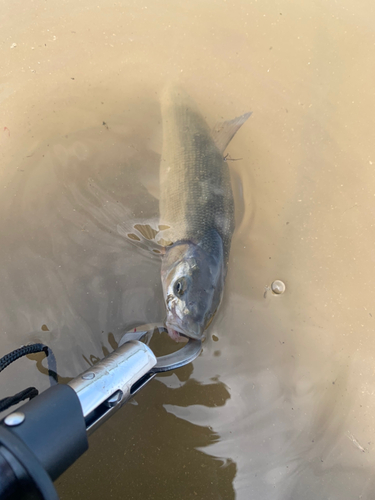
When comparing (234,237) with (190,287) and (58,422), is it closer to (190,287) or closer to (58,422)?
(190,287)

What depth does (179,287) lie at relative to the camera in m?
2.10

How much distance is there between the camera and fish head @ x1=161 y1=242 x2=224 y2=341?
1.99 m

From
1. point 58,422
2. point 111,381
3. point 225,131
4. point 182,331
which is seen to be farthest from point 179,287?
point 225,131

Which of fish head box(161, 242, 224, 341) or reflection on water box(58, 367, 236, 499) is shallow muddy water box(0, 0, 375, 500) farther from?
fish head box(161, 242, 224, 341)

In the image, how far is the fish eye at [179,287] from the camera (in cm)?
208

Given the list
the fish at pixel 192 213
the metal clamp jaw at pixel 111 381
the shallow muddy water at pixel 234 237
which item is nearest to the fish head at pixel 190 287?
the fish at pixel 192 213

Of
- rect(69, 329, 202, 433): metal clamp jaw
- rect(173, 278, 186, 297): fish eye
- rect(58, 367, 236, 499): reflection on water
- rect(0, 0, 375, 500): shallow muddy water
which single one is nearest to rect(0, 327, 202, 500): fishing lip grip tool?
rect(69, 329, 202, 433): metal clamp jaw

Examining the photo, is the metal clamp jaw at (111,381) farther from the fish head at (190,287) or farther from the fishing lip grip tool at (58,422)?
the fish head at (190,287)

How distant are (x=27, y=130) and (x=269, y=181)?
2.19 metres

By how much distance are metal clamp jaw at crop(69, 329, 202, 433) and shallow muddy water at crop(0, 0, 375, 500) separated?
0.92 meters

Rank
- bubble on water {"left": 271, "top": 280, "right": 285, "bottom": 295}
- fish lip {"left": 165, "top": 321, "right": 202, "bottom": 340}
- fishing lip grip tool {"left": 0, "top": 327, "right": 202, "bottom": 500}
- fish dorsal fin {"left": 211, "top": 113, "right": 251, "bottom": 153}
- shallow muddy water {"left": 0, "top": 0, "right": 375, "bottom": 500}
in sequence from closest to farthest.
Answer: fishing lip grip tool {"left": 0, "top": 327, "right": 202, "bottom": 500}, fish lip {"left": 165, "top": 321, "right": 202, "bottom": 340}, shallow muddy water {"left": 0, "top": 0, "right": 375, "bottom": 500}, bubble on water {"left": 271, "top": 280, "right": 285, "bottom": 295}, fish dorsal fin {"left": 211, "top": 113, "right": 251, "bottom": 153}

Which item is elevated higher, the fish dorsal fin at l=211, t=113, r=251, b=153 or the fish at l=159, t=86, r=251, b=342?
the fish dorsal fin at l=211, t=113, r=251, b=153

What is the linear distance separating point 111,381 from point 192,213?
148 centimetres

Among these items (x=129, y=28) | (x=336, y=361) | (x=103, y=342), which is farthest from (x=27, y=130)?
(x=336, y=361)
